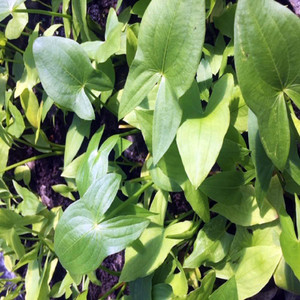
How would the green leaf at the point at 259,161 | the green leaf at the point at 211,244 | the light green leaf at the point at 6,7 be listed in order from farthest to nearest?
the light green leaf at the point at 6,7
the green leaf at the point at 211,244
the green leaf at the point at 259,161

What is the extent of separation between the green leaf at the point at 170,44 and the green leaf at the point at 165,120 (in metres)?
0.01

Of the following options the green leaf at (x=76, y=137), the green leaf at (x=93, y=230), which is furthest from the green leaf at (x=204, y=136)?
the green leaf at (x=76, y=137)

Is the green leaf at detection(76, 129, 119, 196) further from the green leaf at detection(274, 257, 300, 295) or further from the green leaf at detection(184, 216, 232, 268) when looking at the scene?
the green leaf at detection(274, 257, 300, 295)

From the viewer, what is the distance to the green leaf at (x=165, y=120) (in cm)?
52

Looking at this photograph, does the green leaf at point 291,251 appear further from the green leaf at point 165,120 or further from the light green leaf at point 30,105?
the light green leaf at point 30,105

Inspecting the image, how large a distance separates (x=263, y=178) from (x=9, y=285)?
91cm

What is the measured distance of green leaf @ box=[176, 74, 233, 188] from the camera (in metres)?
0.49

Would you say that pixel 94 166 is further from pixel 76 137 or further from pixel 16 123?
pixel 16 123

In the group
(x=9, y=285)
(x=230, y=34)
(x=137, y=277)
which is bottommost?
(x=9, y=285)

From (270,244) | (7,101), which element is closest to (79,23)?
(7,101)

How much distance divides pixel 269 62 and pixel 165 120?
153mm

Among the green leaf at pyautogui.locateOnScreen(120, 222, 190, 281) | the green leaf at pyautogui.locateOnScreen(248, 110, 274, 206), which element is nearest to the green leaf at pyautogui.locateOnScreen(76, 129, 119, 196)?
the green leaf at pyautogui.locateOnScreen(120, 222, 190, 281)

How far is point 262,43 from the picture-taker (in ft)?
1.46

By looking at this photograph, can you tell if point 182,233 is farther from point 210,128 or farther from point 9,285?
point 9,285
